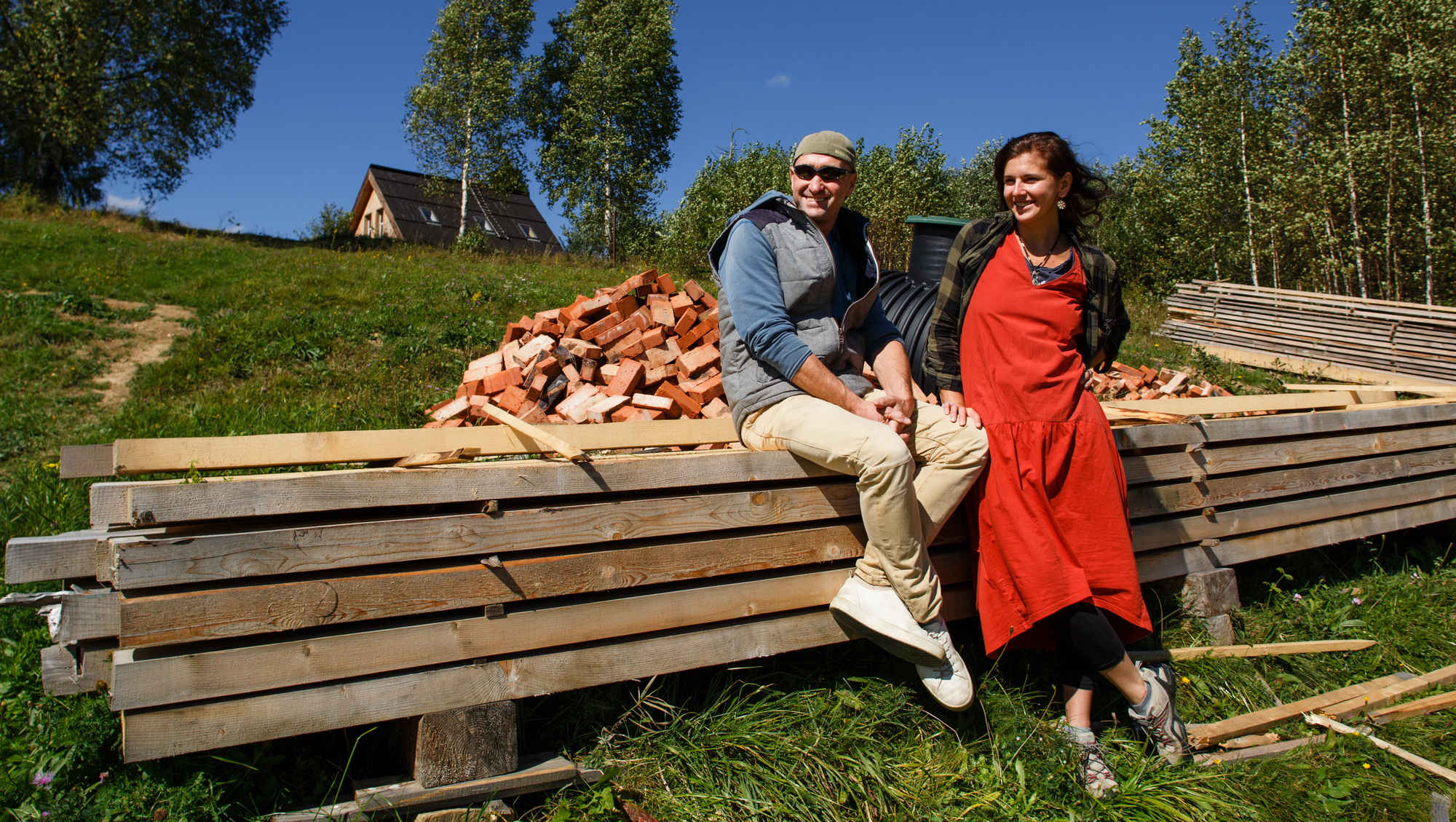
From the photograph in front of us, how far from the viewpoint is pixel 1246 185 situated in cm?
2158

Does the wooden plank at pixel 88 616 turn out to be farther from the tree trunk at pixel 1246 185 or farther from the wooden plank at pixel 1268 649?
the tree trunk at pixel 1246 185

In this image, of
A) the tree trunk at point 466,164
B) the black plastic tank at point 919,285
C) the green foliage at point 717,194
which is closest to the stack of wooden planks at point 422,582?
the black plastic tank at point 919,285

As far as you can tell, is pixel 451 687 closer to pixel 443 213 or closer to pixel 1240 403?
pixel 1240 403

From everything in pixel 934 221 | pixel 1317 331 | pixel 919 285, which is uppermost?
pixel 934 221

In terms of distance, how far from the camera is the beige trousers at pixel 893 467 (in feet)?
8.23

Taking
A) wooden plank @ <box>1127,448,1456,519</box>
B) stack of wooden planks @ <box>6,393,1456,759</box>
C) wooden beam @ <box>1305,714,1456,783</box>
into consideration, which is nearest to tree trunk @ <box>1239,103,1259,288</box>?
wooden plank @ <box>1127,448,1456,519</box>

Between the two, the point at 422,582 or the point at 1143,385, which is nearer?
the point at 422,582

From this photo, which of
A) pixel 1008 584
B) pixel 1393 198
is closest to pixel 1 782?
pixel 1008 584

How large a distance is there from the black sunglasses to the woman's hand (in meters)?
0.89

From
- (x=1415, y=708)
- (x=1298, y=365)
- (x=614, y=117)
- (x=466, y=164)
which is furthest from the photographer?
(x=614, y=117)

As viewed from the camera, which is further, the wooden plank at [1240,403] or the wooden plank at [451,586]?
the wooden plank at [1240,403]

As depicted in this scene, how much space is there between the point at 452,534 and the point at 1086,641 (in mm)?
2006

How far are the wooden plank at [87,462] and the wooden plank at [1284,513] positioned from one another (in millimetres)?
3719

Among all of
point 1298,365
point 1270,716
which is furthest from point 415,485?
point 1298,365
